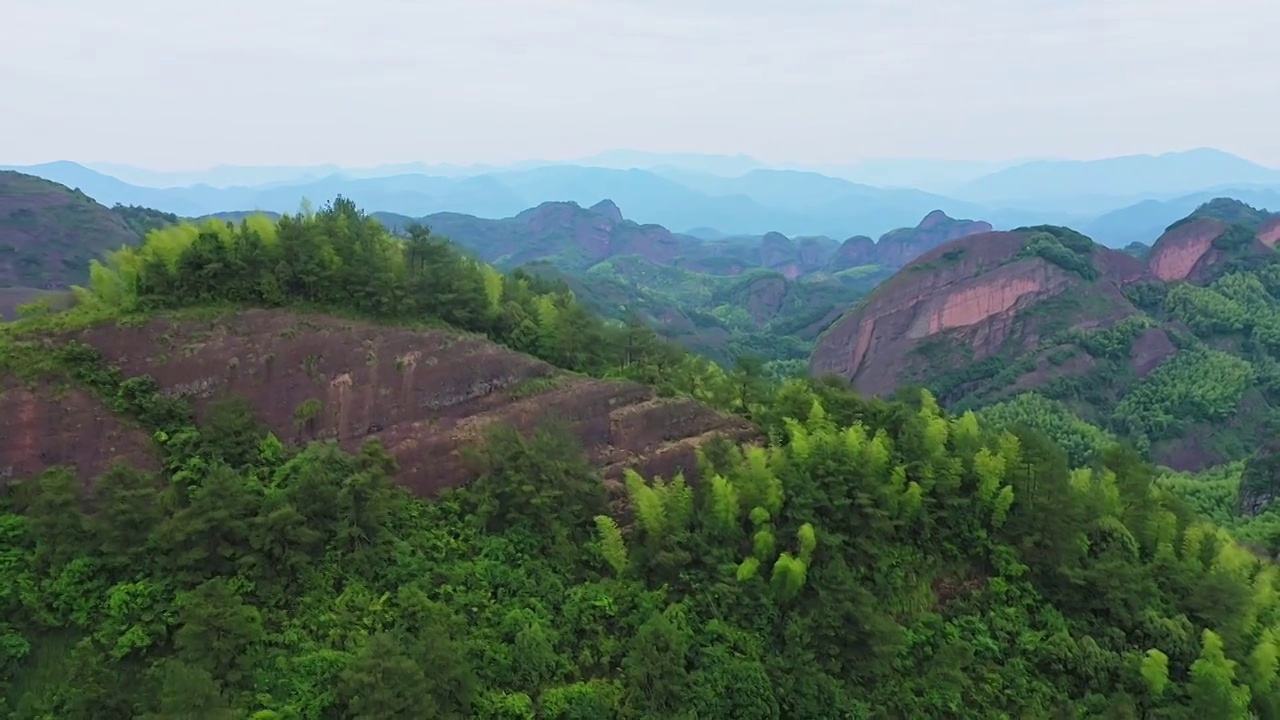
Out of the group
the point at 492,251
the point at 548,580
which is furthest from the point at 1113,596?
the point at 492,251

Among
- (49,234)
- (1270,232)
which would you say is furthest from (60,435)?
(1270,232)

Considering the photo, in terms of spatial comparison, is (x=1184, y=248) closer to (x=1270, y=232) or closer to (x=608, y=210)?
(x=1270, y=232)

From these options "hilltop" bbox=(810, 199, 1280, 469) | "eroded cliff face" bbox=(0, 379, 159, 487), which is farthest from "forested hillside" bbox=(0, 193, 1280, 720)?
"hilltop" bbox=(810, 199, 1280, 469)

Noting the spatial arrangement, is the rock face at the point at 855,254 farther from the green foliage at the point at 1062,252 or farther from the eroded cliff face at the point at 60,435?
the eroded cliff face at the point at 60,435

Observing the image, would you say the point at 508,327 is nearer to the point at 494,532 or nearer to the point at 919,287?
the point at 494,532

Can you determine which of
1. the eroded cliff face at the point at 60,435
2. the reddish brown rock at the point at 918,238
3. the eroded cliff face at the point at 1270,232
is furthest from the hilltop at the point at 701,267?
the eroded cliff face at the point at 60,435
